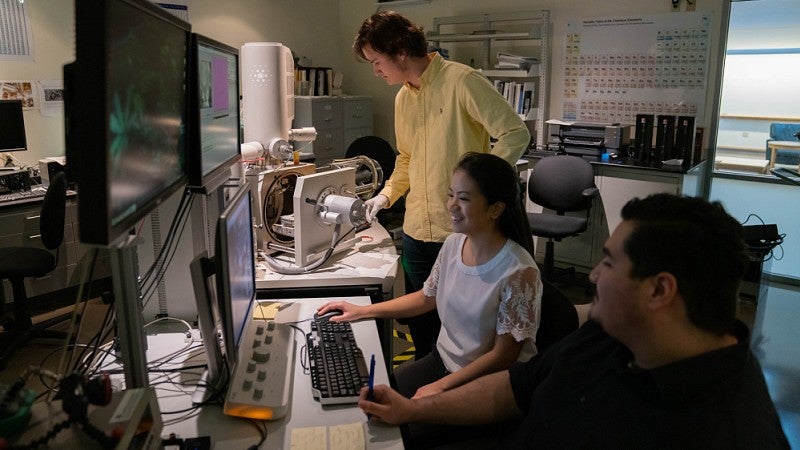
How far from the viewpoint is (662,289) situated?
0.94m

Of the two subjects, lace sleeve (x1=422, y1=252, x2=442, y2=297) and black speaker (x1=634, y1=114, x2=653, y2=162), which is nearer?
lace sleeve (x1=422, y1=252, x2=442, y2=297)

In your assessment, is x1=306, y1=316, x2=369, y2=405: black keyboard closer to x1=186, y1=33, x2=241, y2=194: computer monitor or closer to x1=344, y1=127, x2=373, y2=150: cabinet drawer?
x1=186, y1=33, x2=241, y2=194: computer monitor

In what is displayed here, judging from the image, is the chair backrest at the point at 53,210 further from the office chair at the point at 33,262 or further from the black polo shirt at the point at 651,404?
the black polo shirt at the point at 651,404

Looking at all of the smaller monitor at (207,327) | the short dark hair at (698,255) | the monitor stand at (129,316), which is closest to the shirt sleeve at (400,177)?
the smaller monitor at (207,327)

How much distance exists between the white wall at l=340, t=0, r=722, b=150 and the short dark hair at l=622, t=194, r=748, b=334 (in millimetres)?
3762

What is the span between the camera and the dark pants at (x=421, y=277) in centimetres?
221

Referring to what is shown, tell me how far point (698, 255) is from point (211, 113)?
3.99 ft

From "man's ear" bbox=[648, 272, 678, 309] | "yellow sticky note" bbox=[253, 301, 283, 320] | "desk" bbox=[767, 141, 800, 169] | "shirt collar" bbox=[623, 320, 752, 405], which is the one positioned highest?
"desk" bbox=[767, 141, 800, 169]

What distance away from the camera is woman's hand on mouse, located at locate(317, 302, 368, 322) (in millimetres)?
1872

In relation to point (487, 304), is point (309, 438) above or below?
below

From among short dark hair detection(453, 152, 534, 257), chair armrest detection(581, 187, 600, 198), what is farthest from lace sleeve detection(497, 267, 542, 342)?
chair armrest detection(581, 187, 600, 198)

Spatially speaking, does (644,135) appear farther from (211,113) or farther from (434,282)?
(211,113)

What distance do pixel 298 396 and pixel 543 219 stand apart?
296 centimetres

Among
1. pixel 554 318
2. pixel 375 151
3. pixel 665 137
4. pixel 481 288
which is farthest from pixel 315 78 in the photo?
pixel 554 318
